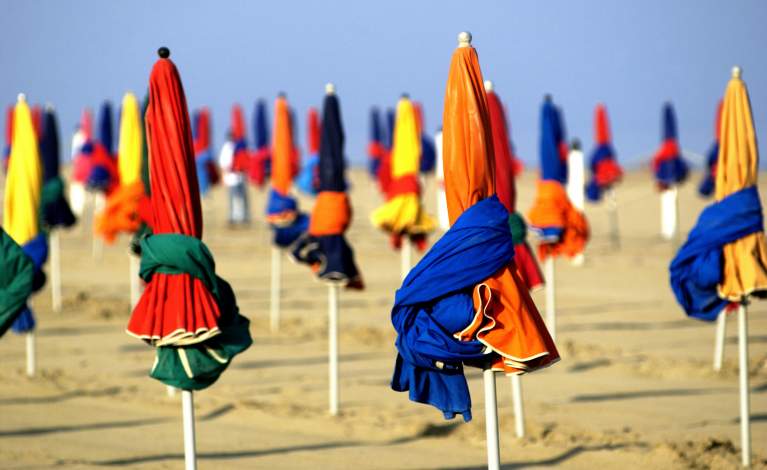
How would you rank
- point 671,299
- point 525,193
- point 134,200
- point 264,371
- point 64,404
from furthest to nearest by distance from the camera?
point 525,193 → point 671,299 → point 134,200 → point 264,371 → point 64,404

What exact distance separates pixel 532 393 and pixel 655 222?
1094 inches

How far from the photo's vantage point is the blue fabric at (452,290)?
20.6 feet

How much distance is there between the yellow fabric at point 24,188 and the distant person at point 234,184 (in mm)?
23903

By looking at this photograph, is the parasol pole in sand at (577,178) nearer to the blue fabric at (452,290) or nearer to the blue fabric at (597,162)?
the blue fabric at (597,162)

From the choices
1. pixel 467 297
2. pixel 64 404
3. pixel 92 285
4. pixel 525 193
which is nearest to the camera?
pixel 467 297

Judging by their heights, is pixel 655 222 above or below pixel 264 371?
above

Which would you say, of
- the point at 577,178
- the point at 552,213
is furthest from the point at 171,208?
the point at 577,178

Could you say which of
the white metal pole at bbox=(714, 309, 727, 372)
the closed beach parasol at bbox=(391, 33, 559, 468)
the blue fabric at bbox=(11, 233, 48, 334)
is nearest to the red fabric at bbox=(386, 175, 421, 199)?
the white metal pole at bbox=(714, 309, 727, 372)

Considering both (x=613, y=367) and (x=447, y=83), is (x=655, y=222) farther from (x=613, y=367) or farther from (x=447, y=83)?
(x=447, y=83)

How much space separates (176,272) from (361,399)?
21.0 feet

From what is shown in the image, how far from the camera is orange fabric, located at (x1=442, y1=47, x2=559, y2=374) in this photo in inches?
245

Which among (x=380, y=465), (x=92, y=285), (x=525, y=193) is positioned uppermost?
A: (x=525, y=193)

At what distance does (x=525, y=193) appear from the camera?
52.3m

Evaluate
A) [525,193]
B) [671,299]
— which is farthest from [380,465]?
[525,193]
